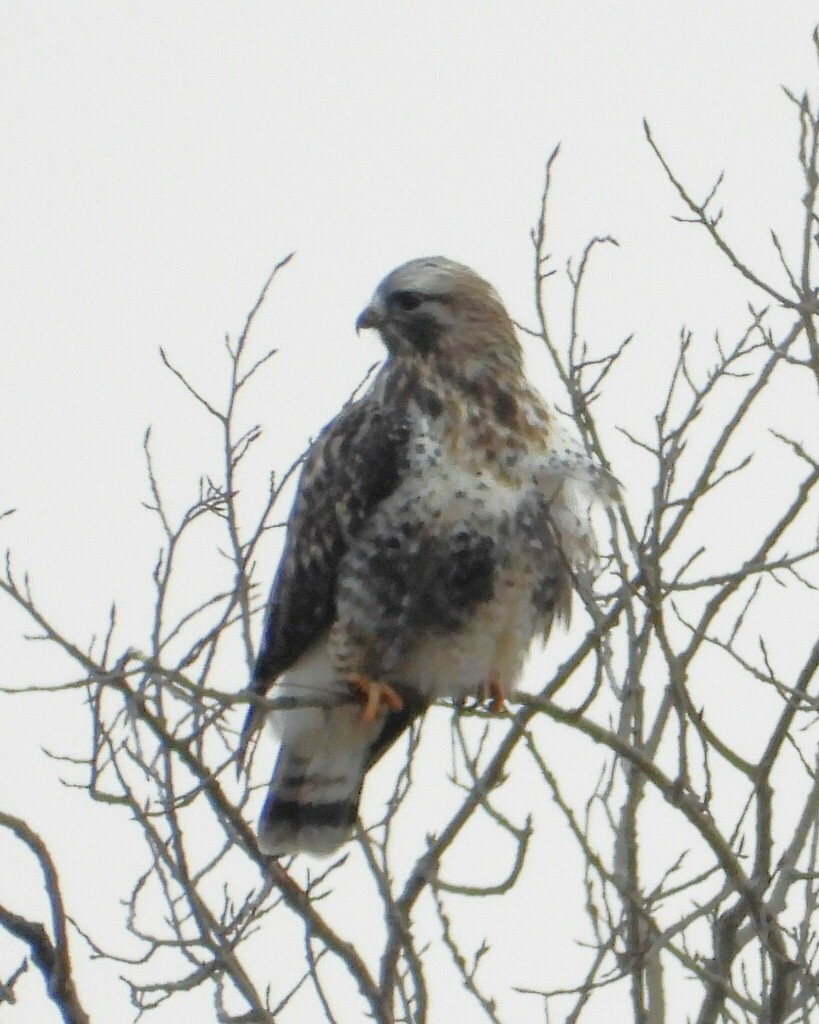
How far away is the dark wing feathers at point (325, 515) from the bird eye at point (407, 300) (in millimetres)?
347

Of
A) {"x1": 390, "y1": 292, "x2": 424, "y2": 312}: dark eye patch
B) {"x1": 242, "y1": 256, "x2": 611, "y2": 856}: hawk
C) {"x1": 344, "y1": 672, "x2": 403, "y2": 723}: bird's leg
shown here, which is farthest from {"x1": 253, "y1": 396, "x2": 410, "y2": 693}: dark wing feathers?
{"x1": 390, "y1": 292, "x2": 424, "y2": 312}: dark eye patch

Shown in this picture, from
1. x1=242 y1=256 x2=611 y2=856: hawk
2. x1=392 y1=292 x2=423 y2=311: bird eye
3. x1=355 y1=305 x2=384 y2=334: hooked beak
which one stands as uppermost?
x1=392 y1=292 x2=423 y2=311: bird eye

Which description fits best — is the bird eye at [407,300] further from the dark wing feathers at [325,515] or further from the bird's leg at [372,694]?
the bird's leg at [372,694]

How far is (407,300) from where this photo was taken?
484 centimetres

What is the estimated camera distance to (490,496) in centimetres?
427

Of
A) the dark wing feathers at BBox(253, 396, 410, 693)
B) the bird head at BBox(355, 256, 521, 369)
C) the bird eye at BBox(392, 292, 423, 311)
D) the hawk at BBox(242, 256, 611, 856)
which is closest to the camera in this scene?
the hawk at BBox(242, 256, 611, 856)

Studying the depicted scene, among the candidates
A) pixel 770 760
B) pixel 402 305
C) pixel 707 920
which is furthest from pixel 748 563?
pixel 402 305

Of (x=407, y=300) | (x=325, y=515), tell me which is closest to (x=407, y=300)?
(x=407, y=300)

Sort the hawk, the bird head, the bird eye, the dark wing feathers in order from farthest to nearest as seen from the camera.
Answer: the bird eye → the bird head → the dark wing feathers → the hawk

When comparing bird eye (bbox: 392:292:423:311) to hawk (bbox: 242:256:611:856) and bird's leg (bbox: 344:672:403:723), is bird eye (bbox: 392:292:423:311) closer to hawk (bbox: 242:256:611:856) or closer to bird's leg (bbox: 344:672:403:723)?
hawk (bbox: 242:256:611:856)

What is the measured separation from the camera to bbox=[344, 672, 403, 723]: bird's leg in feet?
14.6

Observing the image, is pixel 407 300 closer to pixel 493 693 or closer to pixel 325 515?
pixel 325 515

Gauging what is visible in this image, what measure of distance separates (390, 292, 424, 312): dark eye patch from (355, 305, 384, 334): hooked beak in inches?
2.2

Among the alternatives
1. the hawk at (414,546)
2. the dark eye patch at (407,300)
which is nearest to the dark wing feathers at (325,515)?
the hawk at (414,546)
